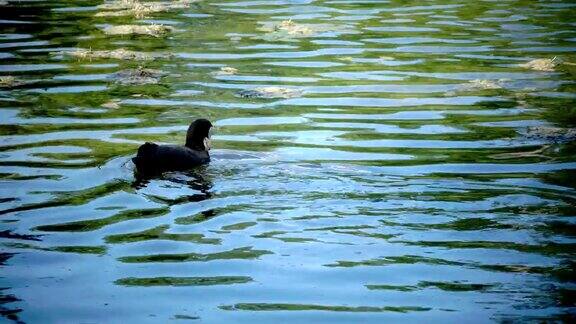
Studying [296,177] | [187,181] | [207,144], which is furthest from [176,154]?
[296,177]

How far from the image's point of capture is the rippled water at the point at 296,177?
788cm

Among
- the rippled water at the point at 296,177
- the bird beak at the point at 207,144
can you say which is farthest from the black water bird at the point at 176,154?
the rippled water at the point at 296,177

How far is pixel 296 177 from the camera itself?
10.8m

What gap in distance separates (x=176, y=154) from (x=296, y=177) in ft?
4.87

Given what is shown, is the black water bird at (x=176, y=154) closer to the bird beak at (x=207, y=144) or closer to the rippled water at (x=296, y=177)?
the bird beak at (x=207, y=144)

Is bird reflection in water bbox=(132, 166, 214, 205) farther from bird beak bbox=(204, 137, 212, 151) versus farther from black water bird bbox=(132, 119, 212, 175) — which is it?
bird beak bbox=(204, 137, 212, 151)

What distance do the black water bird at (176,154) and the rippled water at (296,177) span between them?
153mm

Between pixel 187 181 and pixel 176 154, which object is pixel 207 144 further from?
pixel 187 181

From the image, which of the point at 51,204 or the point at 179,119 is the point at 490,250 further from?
the point at 179,119

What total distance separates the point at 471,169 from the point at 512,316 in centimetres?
417

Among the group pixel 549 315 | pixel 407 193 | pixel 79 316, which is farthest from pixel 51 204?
pixel 549 315

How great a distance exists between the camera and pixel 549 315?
289 inches

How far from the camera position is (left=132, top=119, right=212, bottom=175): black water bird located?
11.0 meters

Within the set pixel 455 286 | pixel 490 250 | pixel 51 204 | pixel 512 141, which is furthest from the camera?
pixel 512 141
